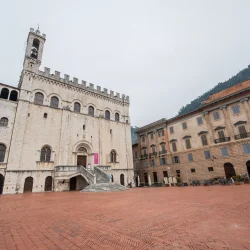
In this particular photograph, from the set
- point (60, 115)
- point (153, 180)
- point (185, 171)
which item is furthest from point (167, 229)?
point (153, 180)

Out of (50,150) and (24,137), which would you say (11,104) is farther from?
(50,150)

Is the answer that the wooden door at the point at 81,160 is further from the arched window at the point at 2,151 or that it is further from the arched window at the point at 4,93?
the arched window at the point at 4,93

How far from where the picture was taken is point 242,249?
117 inches

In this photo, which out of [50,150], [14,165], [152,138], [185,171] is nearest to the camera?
[14,165]

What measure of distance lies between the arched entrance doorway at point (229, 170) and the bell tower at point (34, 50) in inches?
1249

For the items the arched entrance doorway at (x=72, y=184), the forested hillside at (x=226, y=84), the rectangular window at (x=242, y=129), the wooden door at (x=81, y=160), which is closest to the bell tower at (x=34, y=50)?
the wooden door at (x=81, y=160)

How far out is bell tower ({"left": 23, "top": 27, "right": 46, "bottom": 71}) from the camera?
880 inches

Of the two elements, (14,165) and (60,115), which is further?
(60,115)

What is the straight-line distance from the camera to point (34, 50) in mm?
24891

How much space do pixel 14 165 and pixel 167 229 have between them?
1948cm

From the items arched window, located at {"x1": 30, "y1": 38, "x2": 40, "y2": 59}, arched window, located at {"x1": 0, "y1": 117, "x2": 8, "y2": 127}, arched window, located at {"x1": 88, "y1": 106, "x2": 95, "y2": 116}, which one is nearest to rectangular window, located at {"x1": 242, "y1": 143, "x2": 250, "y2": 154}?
arched window, located at {"x1": 88, "y1": 106, "x2": 95, "y2": 116}

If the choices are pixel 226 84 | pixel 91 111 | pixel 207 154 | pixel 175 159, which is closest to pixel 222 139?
pixel 207 154

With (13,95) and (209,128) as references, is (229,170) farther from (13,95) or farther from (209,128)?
(13,95)

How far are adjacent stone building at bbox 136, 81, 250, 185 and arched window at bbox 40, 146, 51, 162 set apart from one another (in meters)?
15.9
